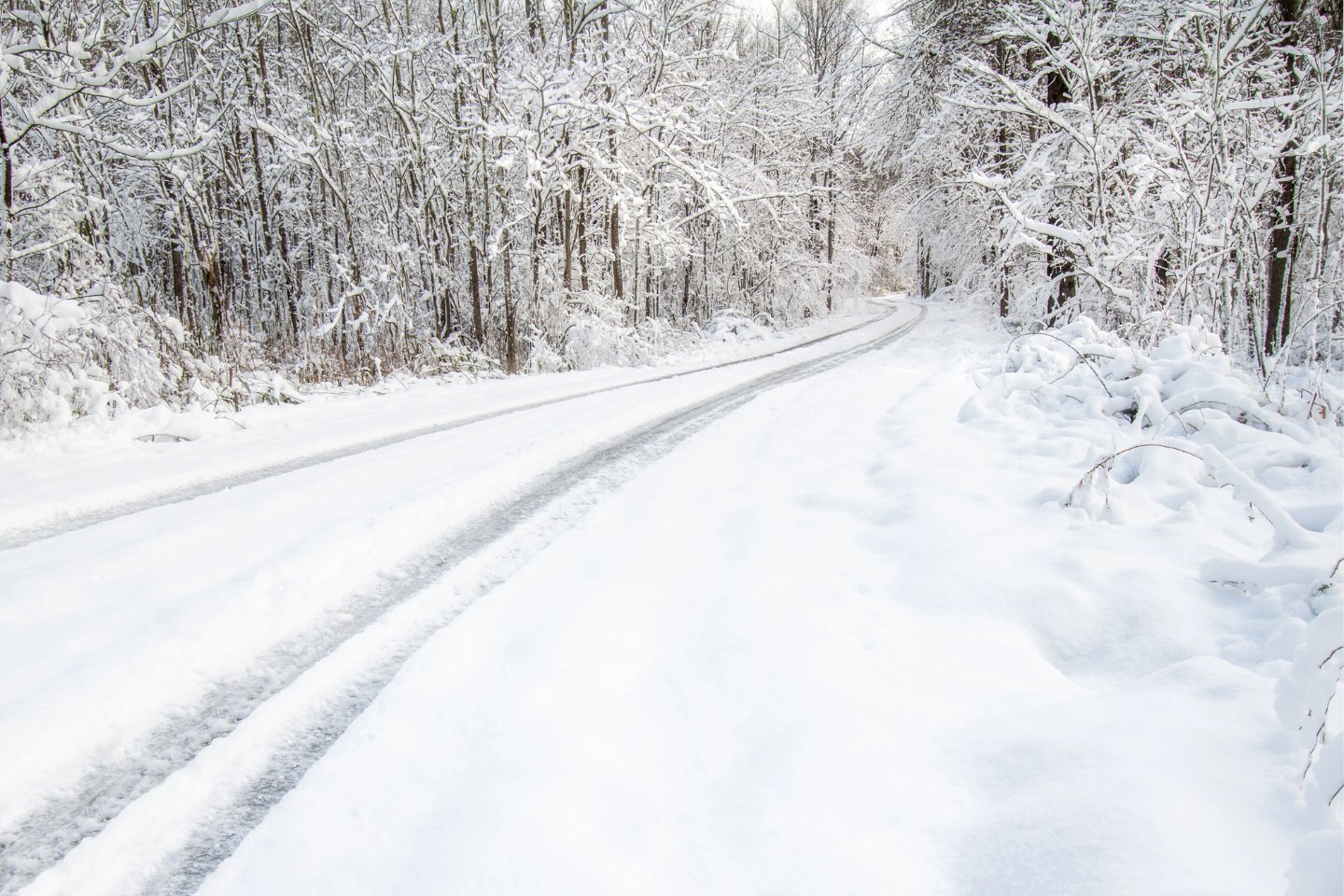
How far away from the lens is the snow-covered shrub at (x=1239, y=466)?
157 centimetres

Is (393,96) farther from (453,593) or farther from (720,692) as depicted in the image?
(720,692)

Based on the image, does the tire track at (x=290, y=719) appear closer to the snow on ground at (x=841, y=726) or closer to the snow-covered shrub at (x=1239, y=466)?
the snow on ground at (x=841, y=726)

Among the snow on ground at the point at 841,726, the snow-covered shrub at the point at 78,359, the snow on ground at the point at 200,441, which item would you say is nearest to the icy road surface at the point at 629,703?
the snow on ground at the point at 841,726

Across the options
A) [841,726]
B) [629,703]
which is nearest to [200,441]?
[629,703]

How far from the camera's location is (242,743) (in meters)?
1.91

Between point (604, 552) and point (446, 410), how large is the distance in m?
4.37

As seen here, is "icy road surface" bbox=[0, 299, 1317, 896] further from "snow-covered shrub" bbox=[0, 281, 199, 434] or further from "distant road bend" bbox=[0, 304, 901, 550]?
"snow-covered shrub" bbox=[0, 281, 199, 434]

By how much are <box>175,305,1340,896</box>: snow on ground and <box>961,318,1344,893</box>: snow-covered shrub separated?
63mm

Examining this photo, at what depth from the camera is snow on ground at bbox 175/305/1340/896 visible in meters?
1.47

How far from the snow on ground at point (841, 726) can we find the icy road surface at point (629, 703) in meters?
0.01

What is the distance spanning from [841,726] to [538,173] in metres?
12.1

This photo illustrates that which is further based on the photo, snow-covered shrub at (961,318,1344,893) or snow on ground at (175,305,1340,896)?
snow-covered shrub at (961,318,1344,893)

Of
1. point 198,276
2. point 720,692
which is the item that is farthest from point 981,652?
point 198,276

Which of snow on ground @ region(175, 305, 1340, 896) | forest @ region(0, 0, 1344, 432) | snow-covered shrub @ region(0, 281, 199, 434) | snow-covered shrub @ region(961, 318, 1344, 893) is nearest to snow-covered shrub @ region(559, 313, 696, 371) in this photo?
forest @ region(0, 0, 1344, 432)
